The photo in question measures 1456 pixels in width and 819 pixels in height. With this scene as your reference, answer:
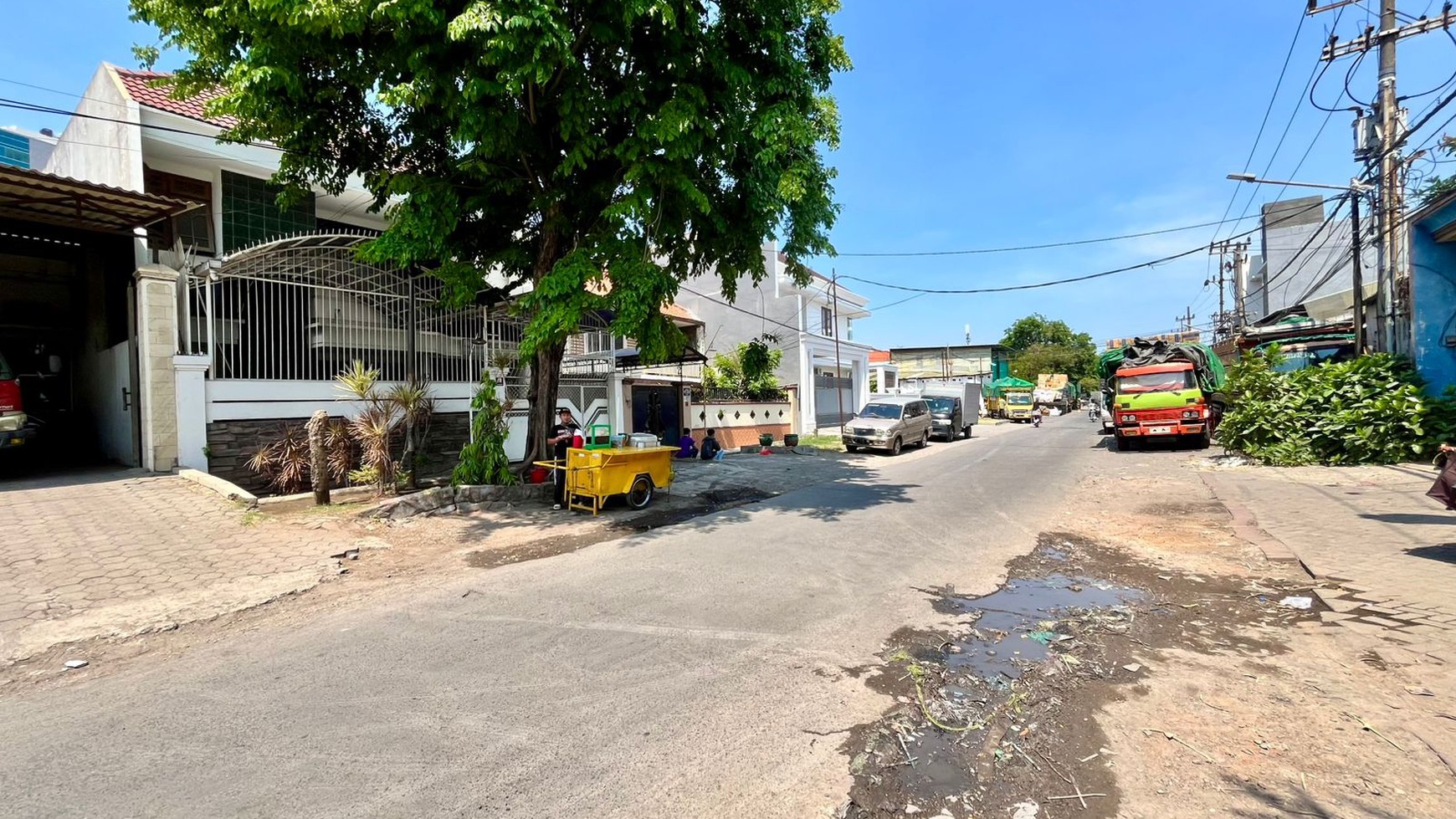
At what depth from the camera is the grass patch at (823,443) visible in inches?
873

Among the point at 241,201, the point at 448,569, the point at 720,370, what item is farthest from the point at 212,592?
the point at 720,370

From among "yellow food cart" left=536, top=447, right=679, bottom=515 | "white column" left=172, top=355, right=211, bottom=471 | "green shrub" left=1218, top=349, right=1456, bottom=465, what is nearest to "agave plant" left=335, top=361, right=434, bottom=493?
"white column" left=172, top=355, right=211, bottom=471

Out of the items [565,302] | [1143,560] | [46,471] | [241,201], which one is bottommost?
[1143,560]

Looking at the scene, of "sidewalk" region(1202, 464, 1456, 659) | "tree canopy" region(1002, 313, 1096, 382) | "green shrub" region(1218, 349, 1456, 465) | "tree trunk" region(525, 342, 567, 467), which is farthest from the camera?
"tree canopy" region(1002, 313, 1096, 382)

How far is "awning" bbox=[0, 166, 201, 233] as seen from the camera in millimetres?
8719

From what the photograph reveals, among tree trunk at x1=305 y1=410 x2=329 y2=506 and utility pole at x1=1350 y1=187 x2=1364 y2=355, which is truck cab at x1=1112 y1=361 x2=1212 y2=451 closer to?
utility pole at x1=1350 y1=187 x2=1364 y2=355

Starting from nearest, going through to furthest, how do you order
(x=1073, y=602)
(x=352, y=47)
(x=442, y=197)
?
(x=1073, y=602) < (x=352, y=47) < (x=442, y=197)

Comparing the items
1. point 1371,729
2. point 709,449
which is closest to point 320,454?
point 709,449

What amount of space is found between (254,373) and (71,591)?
655 cm

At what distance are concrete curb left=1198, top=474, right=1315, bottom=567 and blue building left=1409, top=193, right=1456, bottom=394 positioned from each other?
19.6 ft

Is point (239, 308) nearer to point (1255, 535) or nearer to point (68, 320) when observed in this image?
point (68, 320)

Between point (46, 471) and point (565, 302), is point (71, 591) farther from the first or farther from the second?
point (46, 471)

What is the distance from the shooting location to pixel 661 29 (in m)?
8.54

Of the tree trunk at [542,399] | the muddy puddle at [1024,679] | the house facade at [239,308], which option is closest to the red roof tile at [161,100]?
the house facade at [239,308]
